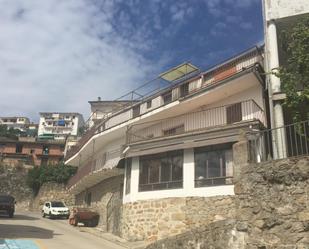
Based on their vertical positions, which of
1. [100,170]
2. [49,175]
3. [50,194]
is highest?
[49,175]

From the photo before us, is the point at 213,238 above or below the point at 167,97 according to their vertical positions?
below

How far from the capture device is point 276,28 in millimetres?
19766

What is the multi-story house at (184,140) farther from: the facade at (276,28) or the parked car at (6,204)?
the parked car at (6,204)

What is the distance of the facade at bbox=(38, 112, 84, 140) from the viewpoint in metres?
122

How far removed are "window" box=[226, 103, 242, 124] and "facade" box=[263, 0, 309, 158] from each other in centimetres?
261

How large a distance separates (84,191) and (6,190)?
22996 millimetres

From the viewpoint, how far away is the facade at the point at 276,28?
1825 cm

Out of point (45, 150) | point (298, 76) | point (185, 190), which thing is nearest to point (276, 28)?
point (298, 76)

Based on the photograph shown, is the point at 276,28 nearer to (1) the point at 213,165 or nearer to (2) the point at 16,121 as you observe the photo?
(1) the point at 213,165

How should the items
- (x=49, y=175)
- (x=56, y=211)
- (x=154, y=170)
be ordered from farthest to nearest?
(x=49, y=175), (x=56, y=211), (x=154, y=170)

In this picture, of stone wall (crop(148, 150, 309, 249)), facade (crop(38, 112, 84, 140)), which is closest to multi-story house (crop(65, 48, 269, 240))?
stone wall (crop(148, 150, 309, 249))

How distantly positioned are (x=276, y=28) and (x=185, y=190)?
889 centimetres

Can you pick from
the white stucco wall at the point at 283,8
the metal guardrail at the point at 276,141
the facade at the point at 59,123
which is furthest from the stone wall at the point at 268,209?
the facade at the point at 59,123

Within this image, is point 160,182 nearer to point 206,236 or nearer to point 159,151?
point 159,151
